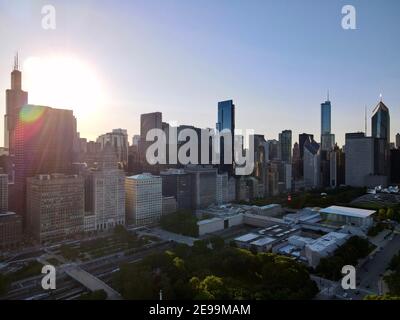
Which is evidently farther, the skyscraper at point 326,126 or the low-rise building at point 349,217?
the skyscraper at point 326,126

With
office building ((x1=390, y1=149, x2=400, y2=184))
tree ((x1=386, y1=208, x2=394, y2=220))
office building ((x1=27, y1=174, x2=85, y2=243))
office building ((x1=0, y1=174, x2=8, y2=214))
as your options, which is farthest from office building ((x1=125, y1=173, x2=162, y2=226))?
office building ((x1=390, y1=149, x2=400, y2=184))

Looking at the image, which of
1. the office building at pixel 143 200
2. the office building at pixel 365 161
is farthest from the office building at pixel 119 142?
the office building at pixel 365 161

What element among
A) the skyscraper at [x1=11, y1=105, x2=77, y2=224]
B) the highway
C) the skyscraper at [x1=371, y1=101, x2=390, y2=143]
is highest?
the skyscraper at [x1=371, y1=101, x2=390, y2=143]

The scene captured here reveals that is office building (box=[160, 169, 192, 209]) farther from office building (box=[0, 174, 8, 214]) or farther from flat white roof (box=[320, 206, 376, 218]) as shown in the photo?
office building (box=[0, 174, 8, 214])

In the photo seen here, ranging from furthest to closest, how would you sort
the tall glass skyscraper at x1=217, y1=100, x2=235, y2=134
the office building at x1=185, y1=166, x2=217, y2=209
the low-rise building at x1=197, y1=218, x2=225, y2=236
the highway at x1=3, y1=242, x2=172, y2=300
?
the tall glass skyscraper at x1=217, y1=100, x2=235, y2=134
the office building at x1=185, y1=166, x2=217, y2=209
the low-rise building at x1=197, y1=218, x2=225, y2=236
the highway at x1=3, y1=242, x2=172, y2=300

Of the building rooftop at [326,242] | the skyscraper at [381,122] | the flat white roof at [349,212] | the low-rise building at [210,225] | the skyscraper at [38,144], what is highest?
the skyscraper at [381,122]

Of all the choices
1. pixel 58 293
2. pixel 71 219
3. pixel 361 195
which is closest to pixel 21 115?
pixel 71 219

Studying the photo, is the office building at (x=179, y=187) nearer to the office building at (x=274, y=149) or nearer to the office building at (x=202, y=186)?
the office building at (x=202, y=186)
